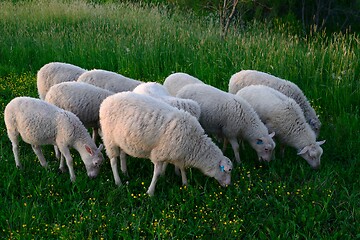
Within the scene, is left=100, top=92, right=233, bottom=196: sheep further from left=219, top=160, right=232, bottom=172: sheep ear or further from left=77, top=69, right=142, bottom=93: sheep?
left=77, top=69, right=142, bottom=93: sheep

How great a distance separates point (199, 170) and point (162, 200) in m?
0.75

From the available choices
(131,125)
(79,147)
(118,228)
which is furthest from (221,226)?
(79,147)

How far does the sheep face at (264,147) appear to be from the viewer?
18.0 feet

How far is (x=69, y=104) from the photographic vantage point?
572 cm

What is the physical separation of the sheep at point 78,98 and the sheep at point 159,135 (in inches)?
33.8

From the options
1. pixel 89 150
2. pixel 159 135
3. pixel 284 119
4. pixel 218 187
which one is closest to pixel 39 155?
pixel 89 150

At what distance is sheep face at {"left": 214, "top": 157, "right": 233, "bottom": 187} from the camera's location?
480 centimetres

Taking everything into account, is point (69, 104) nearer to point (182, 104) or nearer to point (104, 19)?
point (182, 104)

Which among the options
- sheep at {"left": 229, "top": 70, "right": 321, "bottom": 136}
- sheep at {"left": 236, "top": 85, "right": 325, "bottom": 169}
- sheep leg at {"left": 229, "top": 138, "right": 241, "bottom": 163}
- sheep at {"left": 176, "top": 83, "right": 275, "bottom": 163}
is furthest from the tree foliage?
sheep leg at {"left": 229, "top": 138, "right": 241, "bottom": 163}

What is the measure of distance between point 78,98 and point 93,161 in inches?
41.8

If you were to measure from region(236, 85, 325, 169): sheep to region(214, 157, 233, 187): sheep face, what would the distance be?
1.13 meters

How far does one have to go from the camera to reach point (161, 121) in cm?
465

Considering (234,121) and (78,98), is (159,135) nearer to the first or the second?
(234,121)

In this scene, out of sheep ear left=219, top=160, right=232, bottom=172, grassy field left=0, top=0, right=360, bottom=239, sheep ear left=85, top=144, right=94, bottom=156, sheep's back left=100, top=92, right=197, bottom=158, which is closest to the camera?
grassy field left=0, top=0, right=360, bottom=239
